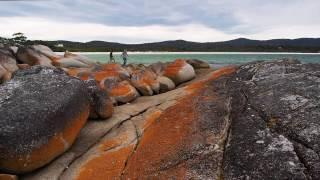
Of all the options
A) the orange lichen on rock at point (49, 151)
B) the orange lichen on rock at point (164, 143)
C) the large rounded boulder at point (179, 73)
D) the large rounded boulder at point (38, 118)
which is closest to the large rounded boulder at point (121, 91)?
the orange lichen on rock at point (164, 143)

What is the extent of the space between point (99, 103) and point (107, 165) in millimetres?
2141

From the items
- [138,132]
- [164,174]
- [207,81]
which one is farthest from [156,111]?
[164,174]

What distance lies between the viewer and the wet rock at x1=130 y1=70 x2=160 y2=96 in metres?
13.3

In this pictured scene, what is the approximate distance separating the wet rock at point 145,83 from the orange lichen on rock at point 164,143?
254 centimetres

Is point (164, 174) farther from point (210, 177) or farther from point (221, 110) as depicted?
point (221, 110)

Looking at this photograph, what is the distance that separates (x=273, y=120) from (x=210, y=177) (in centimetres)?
199

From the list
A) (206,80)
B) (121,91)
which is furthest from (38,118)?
(206,80)

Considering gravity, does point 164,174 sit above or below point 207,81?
below

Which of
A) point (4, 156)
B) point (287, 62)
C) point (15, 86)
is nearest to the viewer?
point (4, 156)

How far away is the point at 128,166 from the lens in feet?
28.9

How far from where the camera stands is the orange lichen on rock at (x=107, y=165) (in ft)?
28.5

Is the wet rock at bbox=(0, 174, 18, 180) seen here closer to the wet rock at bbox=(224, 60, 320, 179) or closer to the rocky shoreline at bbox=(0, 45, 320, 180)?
the rocky shoreline at bbox=(0, 45, 320, 180)

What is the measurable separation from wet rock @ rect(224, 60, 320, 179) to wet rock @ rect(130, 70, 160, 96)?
9.03 feet

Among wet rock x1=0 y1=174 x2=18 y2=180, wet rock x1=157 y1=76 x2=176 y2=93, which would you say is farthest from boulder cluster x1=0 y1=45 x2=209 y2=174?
wet rock x1=157 y1=76 x2=176 y2=93
